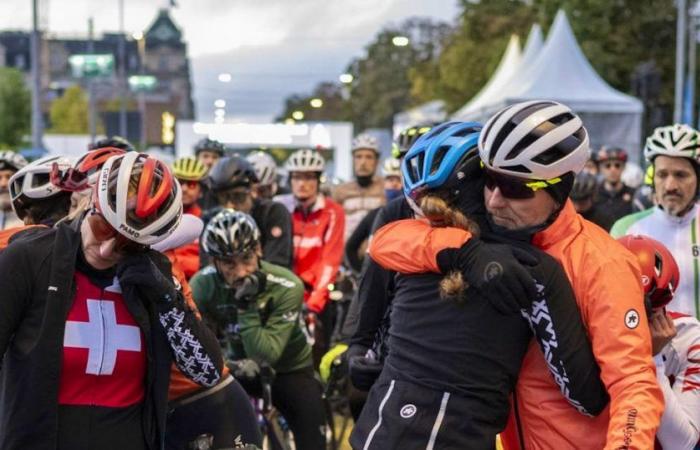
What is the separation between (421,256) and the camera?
3555mm

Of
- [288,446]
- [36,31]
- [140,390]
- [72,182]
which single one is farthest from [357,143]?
[36,31]

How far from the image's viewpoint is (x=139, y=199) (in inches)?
152

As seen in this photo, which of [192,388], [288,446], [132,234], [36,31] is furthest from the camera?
[36,31]

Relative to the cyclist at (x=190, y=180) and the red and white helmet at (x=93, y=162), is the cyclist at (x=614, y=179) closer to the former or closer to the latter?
the cyclist at (x=190, y=180)

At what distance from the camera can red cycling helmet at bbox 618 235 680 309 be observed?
3779 millimetres

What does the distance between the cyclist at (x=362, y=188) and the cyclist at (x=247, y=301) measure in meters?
5.67

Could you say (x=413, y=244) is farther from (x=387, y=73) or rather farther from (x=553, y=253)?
(x=387, y=73)

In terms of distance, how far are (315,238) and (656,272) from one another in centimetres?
682

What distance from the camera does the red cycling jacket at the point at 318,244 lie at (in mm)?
10008

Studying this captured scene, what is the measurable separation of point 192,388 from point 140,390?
645mm

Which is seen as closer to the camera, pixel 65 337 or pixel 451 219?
pixel 451 219

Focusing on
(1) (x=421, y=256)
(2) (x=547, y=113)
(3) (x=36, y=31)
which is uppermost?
(3) (x=36, y=31)

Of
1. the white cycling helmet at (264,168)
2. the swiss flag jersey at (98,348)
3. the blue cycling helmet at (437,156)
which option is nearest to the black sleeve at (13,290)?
the swiss flag jersey at (98,348)

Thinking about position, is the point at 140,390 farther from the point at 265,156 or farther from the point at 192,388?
the point at 265,156
